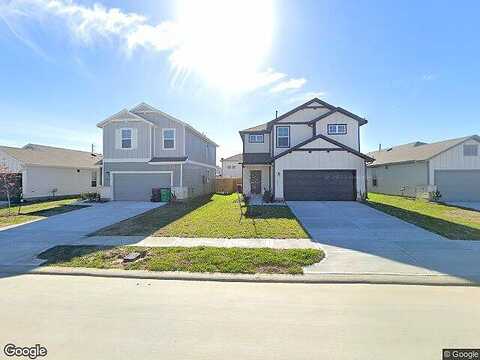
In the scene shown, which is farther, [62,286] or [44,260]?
[44,260]

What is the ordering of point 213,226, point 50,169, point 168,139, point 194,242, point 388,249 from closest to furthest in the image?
point 388,249, point 194,242, point 213,226, point 168,139, point 50,169

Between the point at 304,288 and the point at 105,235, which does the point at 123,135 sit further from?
the point at 304,288

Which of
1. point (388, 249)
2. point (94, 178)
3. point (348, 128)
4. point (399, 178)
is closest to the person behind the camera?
point (388, 249)

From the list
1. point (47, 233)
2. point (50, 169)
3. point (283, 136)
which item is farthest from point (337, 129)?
point (50, 169)

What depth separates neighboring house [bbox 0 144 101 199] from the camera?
22.2m

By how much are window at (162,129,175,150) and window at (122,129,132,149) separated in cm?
→ 235

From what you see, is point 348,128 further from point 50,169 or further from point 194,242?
point 50,169

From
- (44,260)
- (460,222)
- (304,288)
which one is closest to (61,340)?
(304,288)

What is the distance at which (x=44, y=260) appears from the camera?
7121 millimetres

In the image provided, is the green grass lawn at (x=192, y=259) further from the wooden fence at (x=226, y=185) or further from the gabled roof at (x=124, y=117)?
the wooden fence at (x=226, y=185)

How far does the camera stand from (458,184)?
2202cm

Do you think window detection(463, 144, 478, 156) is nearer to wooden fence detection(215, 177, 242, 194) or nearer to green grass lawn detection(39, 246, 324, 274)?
wooden fence detection(215, 177, 242, 194)

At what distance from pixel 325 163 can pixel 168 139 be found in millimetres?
11171

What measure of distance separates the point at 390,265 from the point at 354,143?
16539 mm
